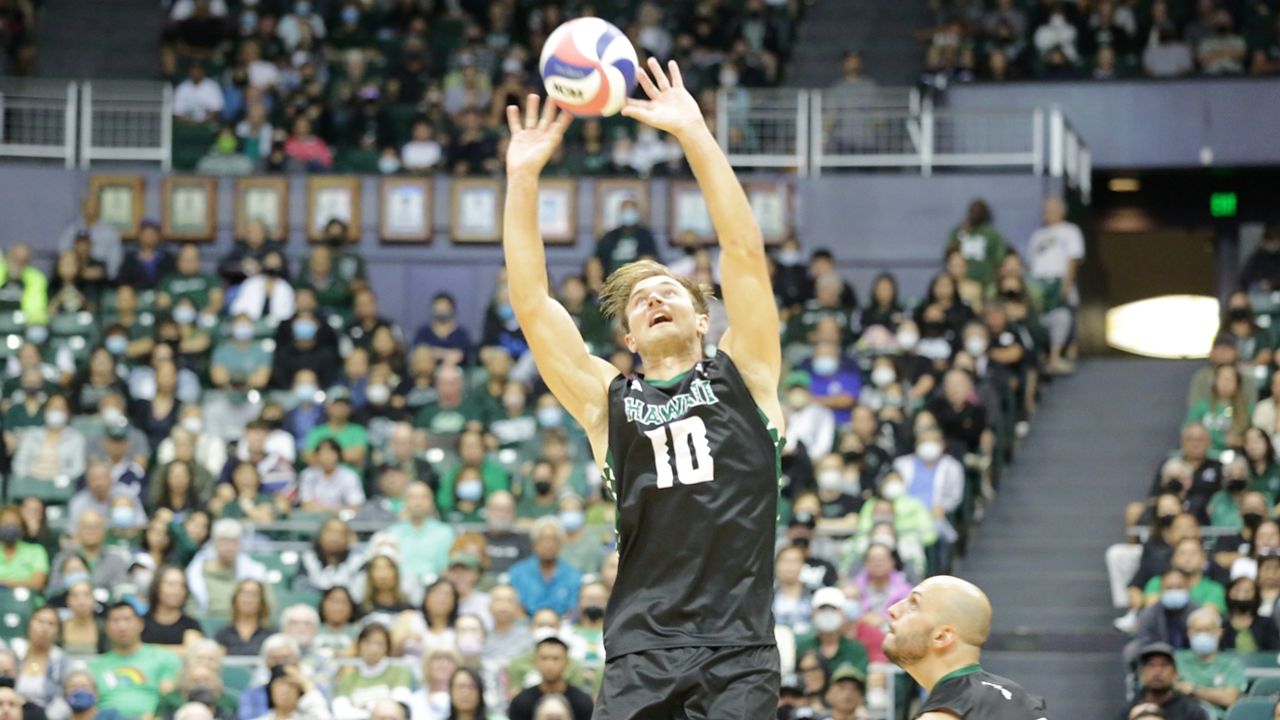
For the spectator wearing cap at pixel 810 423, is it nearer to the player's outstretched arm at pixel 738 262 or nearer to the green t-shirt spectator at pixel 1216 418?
the green t-shirt spectator at pixel 1216 418

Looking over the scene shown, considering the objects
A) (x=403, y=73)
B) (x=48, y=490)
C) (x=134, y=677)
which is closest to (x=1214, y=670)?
(x=134, y=677)

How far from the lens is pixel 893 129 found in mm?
22047

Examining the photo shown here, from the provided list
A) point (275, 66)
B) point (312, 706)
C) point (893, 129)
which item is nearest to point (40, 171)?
point (275, 66)

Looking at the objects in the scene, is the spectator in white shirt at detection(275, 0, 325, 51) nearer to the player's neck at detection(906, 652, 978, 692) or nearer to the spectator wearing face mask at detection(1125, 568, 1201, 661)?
the spectator wearing face mask at detection(1125, 568, 1201, 661)

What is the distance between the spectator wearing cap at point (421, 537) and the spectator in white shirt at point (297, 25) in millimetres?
10159

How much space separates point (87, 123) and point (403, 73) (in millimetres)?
3597

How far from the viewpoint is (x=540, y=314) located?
612 centimetres

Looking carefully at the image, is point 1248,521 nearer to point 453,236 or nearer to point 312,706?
point 312,706

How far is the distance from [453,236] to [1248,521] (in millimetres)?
10498

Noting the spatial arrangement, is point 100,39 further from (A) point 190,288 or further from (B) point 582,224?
(B) point 582,224

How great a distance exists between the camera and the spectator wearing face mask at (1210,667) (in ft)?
41.1

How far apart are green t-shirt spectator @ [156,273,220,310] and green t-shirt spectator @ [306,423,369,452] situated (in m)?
3.25

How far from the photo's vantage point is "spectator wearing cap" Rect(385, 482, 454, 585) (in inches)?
592

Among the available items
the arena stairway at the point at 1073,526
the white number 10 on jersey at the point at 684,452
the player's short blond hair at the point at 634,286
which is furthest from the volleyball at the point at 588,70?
the arena stairway at the point at 1073,526
